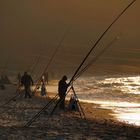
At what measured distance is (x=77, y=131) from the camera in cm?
1448

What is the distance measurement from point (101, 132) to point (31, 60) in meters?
80.7

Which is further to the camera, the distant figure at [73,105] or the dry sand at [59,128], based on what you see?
the distant figure at [73,105]

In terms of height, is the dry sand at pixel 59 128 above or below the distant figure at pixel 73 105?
below

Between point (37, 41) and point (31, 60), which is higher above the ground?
point (37, 41)

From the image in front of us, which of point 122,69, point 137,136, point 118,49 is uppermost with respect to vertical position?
point 118,49

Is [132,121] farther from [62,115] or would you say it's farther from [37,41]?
[37,41]

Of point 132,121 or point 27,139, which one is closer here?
point 27,139

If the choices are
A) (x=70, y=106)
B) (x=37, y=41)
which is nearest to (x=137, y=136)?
(x=70, y=106)

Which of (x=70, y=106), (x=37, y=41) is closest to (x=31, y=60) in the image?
(x=37, y=41)

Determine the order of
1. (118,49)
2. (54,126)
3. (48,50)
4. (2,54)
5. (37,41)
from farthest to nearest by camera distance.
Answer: (118,49), (37,41), (48,50), (2,54), (54,126)

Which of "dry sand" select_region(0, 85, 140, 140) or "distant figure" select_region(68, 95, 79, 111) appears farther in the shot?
"distant figure" select_region(68, 95, 79, 111)

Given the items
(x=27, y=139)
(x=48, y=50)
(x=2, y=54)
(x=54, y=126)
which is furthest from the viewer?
(x=48, y=50)

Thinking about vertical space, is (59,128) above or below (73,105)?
below

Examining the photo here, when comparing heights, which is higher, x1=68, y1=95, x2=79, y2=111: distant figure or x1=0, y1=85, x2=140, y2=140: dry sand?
x1=68, y1=95, x2=79, y2=111: distant figure
